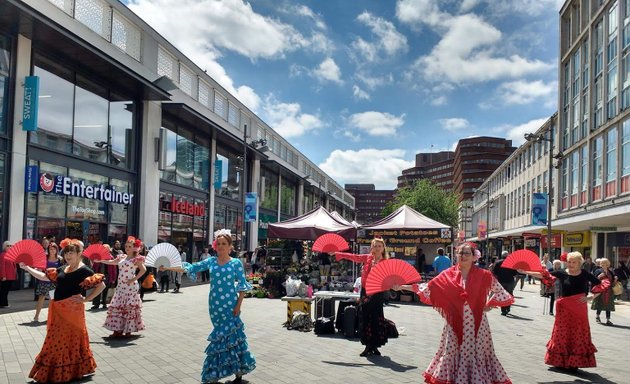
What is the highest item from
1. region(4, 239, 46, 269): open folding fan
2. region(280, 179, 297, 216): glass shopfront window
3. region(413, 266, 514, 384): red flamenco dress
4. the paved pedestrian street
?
region(280, 179, 297, 216): glass shopfront window

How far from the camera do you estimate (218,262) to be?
6789mm

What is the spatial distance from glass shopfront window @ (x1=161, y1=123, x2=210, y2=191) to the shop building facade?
58mm

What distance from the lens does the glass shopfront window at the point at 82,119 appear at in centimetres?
1820

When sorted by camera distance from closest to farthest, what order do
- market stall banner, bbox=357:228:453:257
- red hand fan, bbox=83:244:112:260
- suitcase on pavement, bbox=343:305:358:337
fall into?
suitcase on pavement, bbox=343:305:358:337 → red hand fan, bbox=83:244:112:260 → market stall banner, bbox=357:228:453:257

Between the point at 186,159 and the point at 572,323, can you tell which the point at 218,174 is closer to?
the point at 186,159

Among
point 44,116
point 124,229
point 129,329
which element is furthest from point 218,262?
point 124,229

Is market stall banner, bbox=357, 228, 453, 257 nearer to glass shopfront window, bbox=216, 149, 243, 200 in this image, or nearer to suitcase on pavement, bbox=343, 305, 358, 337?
suitcase on pavement, bbox=343, 305, 358, 337

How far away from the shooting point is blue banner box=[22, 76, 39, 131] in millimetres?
16688

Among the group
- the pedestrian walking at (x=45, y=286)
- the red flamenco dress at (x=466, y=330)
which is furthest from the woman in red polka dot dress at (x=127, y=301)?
the red flamenco dress at (x=466, y=330)

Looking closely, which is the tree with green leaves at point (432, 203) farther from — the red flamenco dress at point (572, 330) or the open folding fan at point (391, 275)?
the open folding fan at point (391, 275)

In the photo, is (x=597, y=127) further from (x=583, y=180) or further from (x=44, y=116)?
(x=44, y=116)

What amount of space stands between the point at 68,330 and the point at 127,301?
3165mm

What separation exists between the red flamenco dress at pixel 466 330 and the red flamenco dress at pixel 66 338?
4189 mm

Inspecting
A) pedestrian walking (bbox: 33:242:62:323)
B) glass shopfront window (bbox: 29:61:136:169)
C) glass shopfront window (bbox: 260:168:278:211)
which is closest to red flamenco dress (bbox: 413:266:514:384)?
pedestrian walking (bbox: 33:242:62:323)
